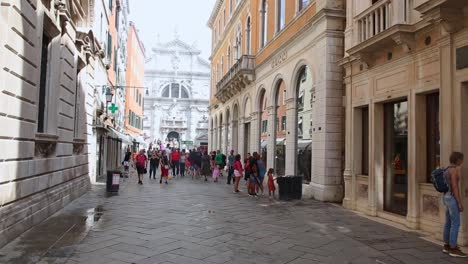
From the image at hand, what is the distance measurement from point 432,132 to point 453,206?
2.46 meters

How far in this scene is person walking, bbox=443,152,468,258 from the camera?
639cm

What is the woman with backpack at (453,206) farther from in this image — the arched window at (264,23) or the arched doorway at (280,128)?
the arched window at (264,23)

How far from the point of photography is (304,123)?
15.7 meters

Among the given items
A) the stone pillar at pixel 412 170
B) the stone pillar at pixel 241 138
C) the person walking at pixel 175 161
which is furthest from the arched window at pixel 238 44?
the stone pillar at pixel 412 170

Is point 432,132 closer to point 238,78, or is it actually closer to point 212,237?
point 212,237

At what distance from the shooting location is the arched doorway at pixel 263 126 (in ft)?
67.2

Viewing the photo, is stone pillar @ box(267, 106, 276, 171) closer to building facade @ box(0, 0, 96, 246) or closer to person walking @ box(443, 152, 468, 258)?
building facade @ box(0, 0, 96, 246)

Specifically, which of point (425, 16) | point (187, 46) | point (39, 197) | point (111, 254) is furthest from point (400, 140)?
point (187, 46)

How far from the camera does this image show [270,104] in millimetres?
18938

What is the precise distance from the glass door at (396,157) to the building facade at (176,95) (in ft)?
187

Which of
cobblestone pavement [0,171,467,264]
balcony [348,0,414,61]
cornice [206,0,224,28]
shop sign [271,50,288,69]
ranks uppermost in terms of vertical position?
cornice [206,0,224,28]

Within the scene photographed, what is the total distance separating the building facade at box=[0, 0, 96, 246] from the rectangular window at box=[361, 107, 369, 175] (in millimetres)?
7622

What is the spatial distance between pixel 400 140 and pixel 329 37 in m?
4.68

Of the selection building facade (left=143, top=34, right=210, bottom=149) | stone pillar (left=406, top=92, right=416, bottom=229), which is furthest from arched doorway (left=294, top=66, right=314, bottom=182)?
building facade (left=143, top=34, right=210, bottom=149)
